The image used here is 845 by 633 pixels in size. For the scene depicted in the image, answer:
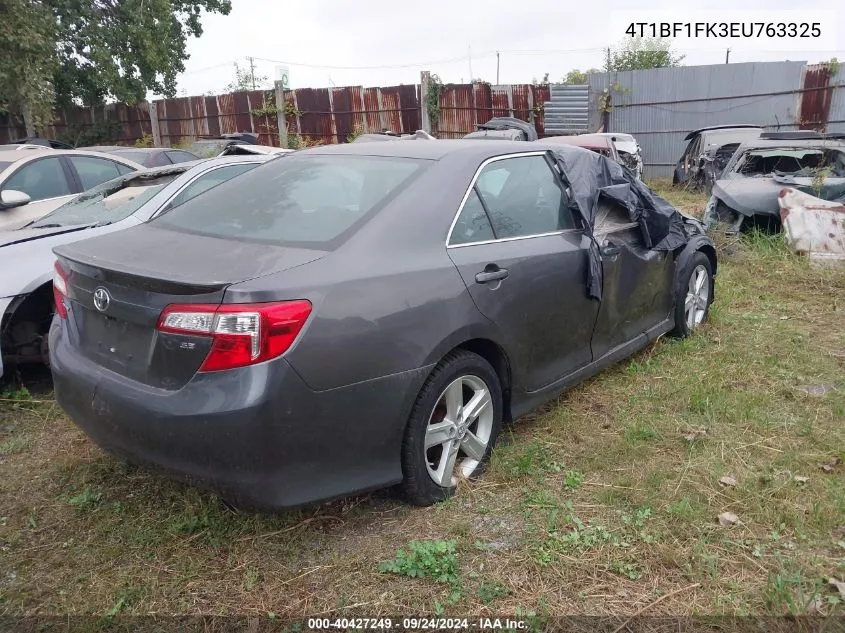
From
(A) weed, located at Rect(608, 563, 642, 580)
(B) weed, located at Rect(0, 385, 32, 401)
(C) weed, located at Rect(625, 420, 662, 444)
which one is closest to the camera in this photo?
(A) weed, located at Rect(608, 563, 642, 580)

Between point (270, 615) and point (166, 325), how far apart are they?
3.54 feet

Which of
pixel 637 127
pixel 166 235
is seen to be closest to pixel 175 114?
pixel 637 127

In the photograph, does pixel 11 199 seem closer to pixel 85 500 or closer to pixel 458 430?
pixel 85 500

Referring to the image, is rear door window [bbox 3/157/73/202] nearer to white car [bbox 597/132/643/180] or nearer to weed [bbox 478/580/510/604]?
weed [bbox 478/580/510/604]

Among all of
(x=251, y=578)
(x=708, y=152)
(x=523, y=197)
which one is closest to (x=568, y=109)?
(x=708, y=152)

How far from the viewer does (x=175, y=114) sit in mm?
21062

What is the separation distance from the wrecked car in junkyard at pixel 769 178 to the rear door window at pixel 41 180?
7.07 meters

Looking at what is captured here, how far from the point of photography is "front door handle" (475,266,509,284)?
9.81ft

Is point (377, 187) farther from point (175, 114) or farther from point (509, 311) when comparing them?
point (175, 114)

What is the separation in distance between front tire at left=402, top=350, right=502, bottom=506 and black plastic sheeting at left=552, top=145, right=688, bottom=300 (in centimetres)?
96

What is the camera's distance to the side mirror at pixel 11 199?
215 inches

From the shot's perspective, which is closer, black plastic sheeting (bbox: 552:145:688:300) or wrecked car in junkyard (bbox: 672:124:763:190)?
black plastic sheeting (bbox: 552:145:688:300)

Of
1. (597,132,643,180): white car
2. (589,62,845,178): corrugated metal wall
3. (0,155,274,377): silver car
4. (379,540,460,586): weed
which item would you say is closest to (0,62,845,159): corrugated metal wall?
(589,62,845,178): corrugated metal wall

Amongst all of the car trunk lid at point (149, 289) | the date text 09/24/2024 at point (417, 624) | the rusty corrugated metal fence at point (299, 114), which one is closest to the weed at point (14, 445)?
Answer: the car trunk lid at point (149, 289)
